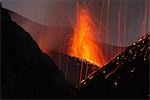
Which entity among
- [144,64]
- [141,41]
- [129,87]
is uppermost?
[141,41]

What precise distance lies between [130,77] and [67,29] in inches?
4402

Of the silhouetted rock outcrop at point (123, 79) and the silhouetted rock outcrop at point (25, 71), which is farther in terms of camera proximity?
the silhouetted rock outcrop at point (123, 79)

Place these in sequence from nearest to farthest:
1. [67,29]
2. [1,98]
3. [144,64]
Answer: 1. [1,98]
2. [144,64]
3. [67,29]

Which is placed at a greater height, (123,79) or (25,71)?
(25,71)

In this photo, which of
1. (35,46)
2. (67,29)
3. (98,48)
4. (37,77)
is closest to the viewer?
(37,77)

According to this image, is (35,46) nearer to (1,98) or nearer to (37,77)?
(37,77)

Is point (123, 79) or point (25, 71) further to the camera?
point (123, 79)

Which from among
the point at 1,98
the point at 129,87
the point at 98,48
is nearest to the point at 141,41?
the point at 129,87

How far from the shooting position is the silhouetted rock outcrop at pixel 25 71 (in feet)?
57.2

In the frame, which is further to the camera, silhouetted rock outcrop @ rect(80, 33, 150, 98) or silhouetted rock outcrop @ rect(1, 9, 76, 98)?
silhouetted rock outcrop @ rect(80, 33, 150, 98)

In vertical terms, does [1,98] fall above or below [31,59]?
below

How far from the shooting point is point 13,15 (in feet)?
409

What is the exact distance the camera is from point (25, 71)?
1878 cm

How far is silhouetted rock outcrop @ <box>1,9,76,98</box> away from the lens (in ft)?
57.2
